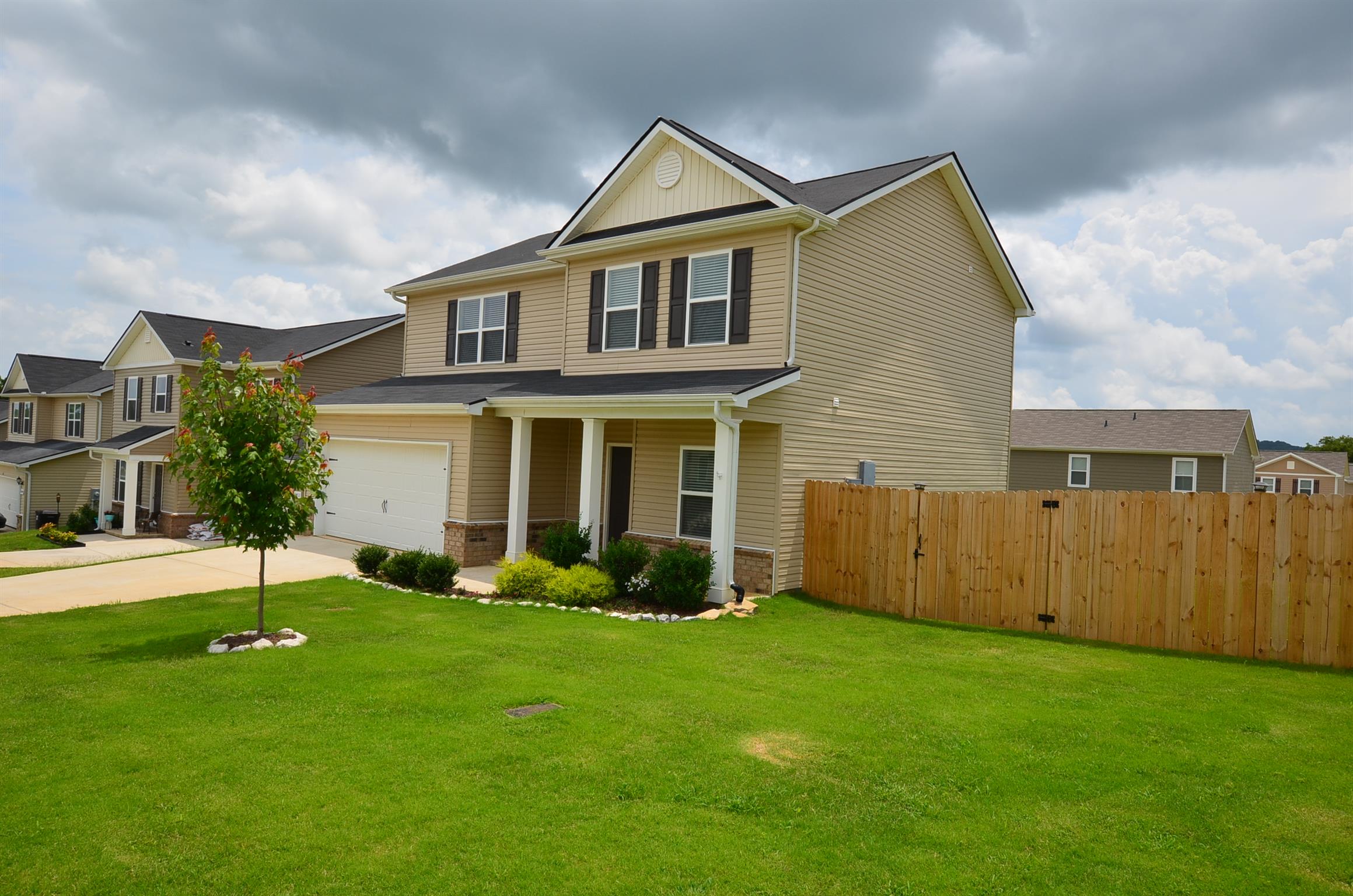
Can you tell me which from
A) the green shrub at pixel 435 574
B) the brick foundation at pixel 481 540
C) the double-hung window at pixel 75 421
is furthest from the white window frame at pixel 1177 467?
the double-hung window at pixel 75 421

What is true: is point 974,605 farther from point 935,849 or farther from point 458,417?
point 458,417

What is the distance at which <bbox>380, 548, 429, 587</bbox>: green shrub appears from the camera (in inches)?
535

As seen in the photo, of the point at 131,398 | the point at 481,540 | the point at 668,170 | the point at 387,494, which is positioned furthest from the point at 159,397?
the point at 668,170

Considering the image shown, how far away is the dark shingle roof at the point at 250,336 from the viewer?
2652cm

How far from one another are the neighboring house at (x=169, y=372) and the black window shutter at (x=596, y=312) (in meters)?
12.1

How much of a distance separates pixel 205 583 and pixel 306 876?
36.6ft

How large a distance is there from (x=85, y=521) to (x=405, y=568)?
72.6 ft

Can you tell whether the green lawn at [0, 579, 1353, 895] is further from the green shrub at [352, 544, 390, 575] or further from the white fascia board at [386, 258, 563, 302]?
the white fascia board at [386, 258, 563, 302]

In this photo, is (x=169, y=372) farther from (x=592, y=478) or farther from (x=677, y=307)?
(x=677, y=307)

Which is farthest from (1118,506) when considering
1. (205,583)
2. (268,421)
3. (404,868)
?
(205,583)

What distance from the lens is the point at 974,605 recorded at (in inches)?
465

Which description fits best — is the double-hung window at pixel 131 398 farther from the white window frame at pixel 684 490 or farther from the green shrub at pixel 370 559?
the white window frame at pixel 684 490

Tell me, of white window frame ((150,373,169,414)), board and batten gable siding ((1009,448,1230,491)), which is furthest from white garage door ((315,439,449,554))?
board and batten gable siding ((1009,448,1230,491))

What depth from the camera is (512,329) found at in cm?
1928
